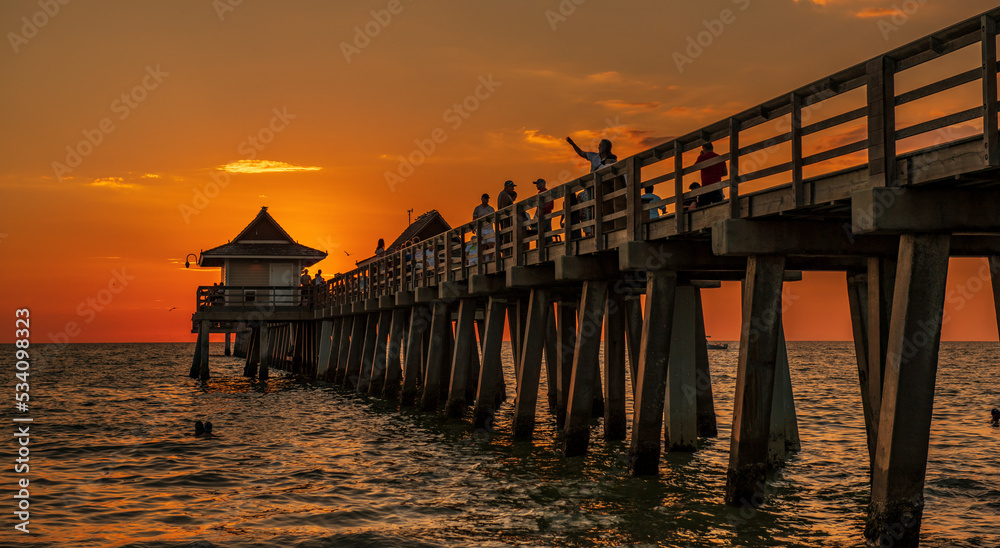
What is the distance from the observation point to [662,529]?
33.1ft

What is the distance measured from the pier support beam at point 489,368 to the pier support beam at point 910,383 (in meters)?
10.9

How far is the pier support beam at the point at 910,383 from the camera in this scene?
26.0 ft

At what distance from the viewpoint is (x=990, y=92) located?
7211 millimetres

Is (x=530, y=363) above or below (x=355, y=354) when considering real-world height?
above

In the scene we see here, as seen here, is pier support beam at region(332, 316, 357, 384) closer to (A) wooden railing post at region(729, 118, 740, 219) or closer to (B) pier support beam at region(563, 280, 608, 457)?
(B) pier support beam at region(563, 280, 608, 457)

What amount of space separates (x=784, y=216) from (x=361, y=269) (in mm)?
24021

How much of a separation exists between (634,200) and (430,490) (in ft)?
16.8

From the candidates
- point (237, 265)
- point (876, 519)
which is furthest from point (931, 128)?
point (237, 265)

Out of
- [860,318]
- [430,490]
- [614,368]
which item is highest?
[860,318]

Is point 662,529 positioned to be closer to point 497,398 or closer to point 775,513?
point 775,513

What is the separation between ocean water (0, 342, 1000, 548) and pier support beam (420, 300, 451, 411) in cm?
52

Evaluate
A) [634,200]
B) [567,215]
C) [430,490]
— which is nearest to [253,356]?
[567,215]

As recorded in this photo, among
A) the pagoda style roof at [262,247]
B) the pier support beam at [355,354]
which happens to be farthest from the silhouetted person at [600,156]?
the pagoda style roof at [262,247]

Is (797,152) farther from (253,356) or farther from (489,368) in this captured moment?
(253,356)
